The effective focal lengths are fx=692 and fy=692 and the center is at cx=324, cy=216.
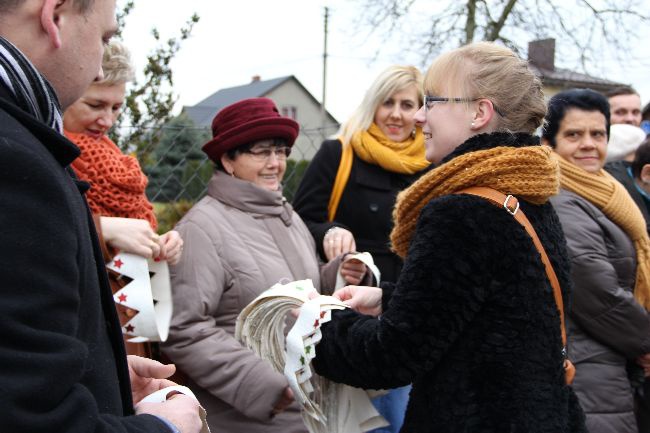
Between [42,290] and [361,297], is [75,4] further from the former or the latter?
[361,297]

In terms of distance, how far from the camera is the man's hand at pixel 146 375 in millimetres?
1550

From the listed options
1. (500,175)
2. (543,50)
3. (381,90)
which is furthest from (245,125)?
(543,50)

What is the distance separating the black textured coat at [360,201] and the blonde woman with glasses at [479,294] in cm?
147

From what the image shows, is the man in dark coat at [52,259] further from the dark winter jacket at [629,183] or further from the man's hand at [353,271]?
the dark winter jacket at [629,183]

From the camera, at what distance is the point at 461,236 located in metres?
1.78

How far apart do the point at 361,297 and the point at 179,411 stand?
108 centimetres

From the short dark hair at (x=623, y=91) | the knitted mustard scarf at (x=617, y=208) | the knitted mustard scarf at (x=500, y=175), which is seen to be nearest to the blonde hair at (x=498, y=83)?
the knitted mustard scarf at (x=500, y=175)

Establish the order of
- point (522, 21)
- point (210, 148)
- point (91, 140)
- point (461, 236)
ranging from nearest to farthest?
point (461, 236) → point (91, 140) → point (210, 148) → point (522, 21)

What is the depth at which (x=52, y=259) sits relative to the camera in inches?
39.6

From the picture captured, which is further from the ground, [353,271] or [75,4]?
[75,4]

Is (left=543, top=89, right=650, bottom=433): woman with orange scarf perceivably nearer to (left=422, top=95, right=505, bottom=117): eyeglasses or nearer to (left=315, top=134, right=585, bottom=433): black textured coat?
(left=422, top=95, right=505, bottom=117): eyeglasses

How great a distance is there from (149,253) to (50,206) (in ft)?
4.65

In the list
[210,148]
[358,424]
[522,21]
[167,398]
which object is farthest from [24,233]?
[522,21]

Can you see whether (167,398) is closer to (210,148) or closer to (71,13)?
(71,13)
